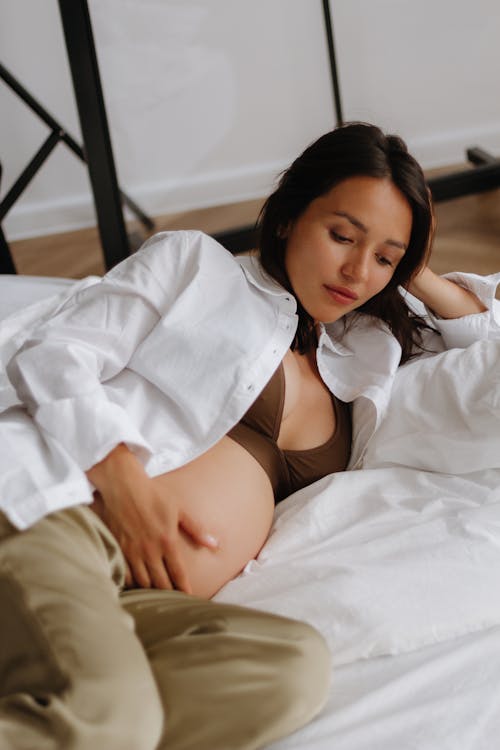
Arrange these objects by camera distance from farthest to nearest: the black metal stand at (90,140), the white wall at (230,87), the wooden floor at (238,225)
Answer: the wooden floor at (238,225), the white wall at (230,87), the black metal stand at (90,140)

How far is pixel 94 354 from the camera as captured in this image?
117cm

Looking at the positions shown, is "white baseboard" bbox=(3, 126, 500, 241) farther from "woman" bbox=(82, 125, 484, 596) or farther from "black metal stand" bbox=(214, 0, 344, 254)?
"woman" bbox=(82, 125, 484, 596)

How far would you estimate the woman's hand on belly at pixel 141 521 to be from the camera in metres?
1.04

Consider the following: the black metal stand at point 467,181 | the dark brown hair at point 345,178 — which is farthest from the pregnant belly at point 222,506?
the black metal stand at point 467,181

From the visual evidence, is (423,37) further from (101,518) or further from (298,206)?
(101,518)

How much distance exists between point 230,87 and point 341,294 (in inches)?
61.4

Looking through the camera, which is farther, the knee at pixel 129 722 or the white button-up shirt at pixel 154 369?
the white button-up shirt at pixel 154 369

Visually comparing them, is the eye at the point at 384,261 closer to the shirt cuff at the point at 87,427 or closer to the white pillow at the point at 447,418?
the white pillow at the point at 447,418

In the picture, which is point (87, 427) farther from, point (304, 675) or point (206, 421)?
point (304, 675)

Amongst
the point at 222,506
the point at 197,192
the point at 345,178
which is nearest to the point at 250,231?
the point at 197,192

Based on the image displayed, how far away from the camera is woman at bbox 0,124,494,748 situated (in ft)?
2.72

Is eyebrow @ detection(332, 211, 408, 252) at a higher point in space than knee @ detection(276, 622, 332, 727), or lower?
higher

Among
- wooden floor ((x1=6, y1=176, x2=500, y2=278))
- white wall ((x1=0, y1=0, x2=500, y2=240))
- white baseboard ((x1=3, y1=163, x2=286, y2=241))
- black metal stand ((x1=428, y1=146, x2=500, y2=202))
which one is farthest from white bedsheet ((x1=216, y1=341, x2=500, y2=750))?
black metal stand ((x1=428, y1=146, x2=500, y2=202))

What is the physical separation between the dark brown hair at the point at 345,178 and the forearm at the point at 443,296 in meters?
0.05
